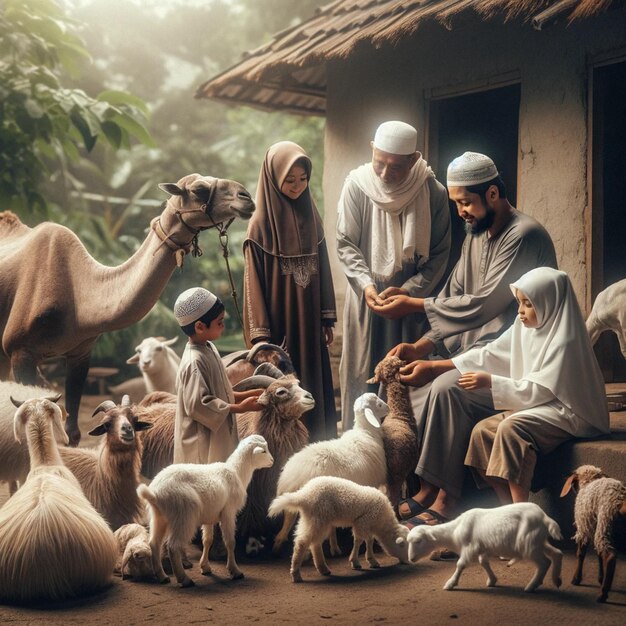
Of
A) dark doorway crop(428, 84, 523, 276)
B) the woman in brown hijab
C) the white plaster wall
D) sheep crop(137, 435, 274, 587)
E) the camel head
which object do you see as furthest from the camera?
dark doorway crop(428, 84, 523, 276)

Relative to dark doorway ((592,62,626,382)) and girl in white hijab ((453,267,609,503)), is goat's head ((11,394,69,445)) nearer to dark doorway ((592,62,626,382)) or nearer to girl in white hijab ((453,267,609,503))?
girl in white hijab ((453,267,609,503))

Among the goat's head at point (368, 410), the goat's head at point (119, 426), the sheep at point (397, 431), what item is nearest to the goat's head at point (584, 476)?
the sheep at point (397, 431)

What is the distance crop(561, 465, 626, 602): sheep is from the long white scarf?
220 cm

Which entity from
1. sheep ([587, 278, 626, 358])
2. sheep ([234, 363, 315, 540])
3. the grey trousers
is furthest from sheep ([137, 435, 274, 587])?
sheep ([587, 278, 626, 358])

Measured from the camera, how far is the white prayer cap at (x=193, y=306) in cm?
571

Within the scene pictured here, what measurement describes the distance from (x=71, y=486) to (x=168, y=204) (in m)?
2.32

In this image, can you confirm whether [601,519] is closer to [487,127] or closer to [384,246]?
[384,246]

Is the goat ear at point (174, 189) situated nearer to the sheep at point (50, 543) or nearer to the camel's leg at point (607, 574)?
the sheep at point (50, 543)

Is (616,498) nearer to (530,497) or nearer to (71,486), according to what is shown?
(530,497)

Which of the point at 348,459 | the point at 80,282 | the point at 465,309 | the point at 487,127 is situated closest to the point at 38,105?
the point at 80,282

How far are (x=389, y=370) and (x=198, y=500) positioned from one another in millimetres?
1459

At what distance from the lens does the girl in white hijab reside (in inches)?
216

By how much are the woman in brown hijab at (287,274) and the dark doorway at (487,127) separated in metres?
4.70

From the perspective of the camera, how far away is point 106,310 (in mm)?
7094
